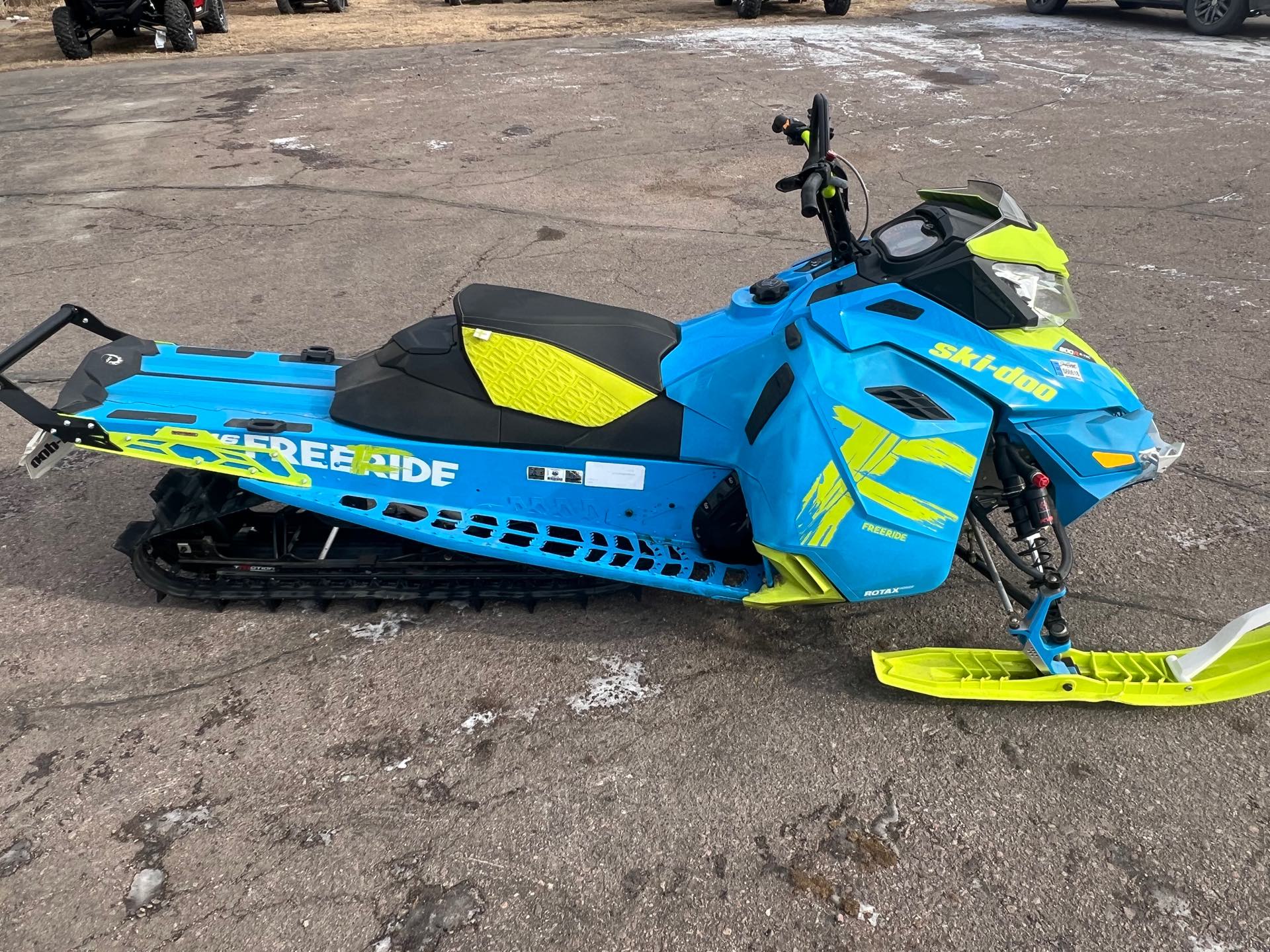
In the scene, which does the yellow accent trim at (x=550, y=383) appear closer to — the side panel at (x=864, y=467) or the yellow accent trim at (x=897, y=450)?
the side panel at (x=864, y=467)

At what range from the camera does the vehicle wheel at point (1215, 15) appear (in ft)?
40.3

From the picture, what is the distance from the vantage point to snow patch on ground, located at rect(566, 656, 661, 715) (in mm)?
2835

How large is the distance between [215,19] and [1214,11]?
15842mm

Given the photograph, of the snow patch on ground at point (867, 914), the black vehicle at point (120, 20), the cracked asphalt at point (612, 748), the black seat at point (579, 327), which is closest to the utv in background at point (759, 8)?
the black vehicle at point (120, 20)

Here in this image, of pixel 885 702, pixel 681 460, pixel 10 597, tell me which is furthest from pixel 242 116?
pixel 885 702

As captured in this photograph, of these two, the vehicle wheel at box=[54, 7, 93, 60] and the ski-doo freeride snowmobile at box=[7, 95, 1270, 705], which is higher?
the vehicle wheel at box=[54, 7, 93, 60]

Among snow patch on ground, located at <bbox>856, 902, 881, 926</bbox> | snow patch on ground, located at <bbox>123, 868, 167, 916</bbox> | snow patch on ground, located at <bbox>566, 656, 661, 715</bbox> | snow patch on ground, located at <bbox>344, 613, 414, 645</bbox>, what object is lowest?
snow patch on ground, located at <bbox>123, 868, 167, 916</bbox>

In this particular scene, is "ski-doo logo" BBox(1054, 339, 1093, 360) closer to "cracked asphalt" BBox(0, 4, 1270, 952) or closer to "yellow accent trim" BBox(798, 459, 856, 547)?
"yellow accent trim" BBox(798, 459, 856, 547)

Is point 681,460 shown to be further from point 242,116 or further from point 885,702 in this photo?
point 242,116

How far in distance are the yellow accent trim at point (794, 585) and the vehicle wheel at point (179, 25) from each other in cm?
1481

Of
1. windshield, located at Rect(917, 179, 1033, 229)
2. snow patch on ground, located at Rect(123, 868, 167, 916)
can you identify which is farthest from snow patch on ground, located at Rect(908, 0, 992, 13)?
snow patch on ground, located at Rect(123, 868, 167, 916)

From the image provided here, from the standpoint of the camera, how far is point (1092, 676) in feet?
9.09

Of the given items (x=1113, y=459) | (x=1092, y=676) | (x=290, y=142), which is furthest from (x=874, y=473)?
(x=290, y=142)

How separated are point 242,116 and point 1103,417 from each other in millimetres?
10160
